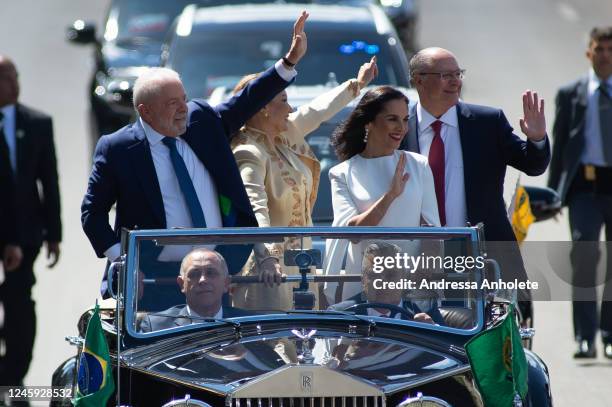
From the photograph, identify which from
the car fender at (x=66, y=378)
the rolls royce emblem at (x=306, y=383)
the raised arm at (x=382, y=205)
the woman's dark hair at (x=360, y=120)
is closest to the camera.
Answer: the rolls royce emblem at (x=306, y=383)

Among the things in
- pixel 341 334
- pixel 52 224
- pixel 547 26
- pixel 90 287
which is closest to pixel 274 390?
pixel 341 334

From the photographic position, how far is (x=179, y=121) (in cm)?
727

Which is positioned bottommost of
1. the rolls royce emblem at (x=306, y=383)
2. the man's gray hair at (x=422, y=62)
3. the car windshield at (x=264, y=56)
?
the rolls royce emblem at (x=306, y=383)

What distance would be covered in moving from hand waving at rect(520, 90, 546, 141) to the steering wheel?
160 cm

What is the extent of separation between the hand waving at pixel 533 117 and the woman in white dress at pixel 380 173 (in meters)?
0.57

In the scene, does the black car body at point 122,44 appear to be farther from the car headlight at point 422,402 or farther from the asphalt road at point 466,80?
the car headlight at point 422,402

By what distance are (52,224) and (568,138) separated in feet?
11.9

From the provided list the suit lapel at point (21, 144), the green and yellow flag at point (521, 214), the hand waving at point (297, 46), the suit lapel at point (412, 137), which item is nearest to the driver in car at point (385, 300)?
the suit lapel at point (412, 137)

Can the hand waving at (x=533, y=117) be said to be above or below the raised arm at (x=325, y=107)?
below

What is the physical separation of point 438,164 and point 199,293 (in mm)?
1868

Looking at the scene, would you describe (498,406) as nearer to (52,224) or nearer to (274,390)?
(274,390)

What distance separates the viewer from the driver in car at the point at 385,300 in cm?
629

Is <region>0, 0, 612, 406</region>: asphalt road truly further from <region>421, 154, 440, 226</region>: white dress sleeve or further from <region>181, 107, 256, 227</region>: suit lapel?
<region>181, 107, 256, 227</region>: suit lapel

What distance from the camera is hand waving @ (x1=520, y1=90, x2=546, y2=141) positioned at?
7.50 m
